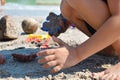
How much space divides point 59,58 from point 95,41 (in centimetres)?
21

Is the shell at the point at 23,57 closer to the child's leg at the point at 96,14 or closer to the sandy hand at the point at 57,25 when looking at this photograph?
the sandy hand at the point at 57,25

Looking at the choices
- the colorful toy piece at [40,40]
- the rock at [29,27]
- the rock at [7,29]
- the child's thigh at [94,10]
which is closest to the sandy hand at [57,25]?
the colorful toy piece at [40,40]

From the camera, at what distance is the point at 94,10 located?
1948mm

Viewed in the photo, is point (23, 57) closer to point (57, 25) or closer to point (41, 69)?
point (41, 69)

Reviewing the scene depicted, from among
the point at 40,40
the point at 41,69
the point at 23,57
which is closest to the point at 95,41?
the point at 41,69

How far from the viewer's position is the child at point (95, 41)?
181cm


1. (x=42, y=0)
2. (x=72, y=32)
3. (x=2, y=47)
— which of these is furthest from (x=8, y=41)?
(x=42, y=0)

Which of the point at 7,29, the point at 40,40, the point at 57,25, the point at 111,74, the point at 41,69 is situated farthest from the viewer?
the point at 7,29

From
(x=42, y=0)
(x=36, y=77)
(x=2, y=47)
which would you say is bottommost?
(x=36, y=77)

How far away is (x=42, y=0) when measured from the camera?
6.66m

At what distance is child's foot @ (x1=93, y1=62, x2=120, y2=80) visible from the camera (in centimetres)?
184

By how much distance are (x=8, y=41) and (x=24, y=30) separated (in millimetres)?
312

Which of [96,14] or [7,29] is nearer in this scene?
[96,14]

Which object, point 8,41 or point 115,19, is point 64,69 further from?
point 8,41
